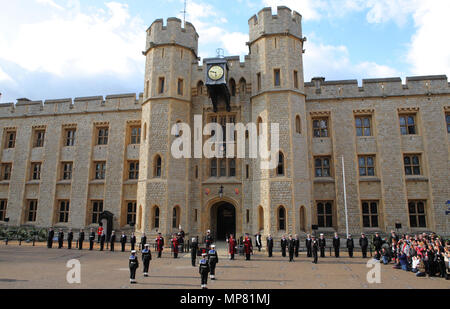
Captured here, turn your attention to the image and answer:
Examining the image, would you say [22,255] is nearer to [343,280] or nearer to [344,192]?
[343,280]

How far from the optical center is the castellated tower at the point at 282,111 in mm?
17781

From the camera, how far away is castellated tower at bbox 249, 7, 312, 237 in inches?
700

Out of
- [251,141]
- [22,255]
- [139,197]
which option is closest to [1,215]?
[22,255]

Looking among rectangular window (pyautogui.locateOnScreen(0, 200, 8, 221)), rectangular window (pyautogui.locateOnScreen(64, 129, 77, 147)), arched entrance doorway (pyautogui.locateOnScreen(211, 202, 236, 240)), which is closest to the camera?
arched entrance doorway (pyautogui.locateOnScreen(211, 202, 236, 240))

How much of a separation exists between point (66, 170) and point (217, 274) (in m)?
19.2

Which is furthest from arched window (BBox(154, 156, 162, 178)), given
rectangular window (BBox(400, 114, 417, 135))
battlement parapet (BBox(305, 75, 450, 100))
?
rectangular window (BBox(400, 114, 417, 135))

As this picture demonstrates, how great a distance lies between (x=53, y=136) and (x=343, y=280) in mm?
24953

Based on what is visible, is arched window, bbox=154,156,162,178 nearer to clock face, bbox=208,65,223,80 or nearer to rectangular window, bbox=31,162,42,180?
clock face, bbox=208,65,223,80

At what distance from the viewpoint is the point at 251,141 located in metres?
20.0

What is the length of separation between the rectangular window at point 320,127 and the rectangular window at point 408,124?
17.3ft

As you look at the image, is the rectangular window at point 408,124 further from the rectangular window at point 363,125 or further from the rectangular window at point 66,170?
the rectangular window at point 66,170

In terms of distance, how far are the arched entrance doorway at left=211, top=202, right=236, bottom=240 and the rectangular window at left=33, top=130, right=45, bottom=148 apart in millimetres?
17271

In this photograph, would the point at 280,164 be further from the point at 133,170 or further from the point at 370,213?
the point at 133,170

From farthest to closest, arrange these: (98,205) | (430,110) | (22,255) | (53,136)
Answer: (53,136) → (98,205) → (430,110) → (22,255)
